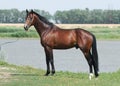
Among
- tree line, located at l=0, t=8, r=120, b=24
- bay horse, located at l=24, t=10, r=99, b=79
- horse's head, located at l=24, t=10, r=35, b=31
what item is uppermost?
horse's head, located at l=24, t=10, r=35, b=31

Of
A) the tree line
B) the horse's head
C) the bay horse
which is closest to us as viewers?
the bay horse

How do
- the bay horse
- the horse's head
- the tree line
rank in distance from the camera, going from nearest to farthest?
the bay horse
the horse's head
the tree line

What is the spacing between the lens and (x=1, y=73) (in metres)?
14.9

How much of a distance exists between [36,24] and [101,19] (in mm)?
92543

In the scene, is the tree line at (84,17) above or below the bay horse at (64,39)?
below

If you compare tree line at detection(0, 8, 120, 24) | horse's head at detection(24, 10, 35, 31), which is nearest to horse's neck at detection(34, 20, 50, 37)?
horse's head at detection(24, 10, 35, 31)

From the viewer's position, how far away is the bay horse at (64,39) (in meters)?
13.8

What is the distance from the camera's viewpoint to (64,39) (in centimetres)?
1399

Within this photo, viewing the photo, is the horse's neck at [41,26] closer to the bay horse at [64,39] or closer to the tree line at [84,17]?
the bay horse at [64,39]

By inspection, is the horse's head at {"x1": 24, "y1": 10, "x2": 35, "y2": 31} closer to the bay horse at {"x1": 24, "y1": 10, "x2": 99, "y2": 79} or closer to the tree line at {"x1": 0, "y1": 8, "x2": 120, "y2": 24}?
the bay horse at {"x1": 24, "y1": 10, "x2": 99, "y2": 79}

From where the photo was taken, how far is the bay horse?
1379cm

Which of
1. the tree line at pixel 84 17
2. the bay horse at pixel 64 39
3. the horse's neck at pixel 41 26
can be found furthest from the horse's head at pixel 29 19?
the tree line at pixel 84 17

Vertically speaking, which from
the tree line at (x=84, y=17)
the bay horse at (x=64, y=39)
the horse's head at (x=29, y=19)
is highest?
the horse's head at (x=29, y=19)

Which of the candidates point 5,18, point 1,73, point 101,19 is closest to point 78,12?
point 101,19
